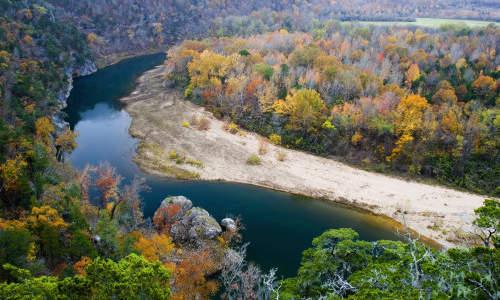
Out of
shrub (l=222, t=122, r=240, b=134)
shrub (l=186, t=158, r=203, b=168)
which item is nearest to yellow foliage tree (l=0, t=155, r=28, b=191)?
shrub (l=186, t=158, r=203, b=168)

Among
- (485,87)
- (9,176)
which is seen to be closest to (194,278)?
(9,176)

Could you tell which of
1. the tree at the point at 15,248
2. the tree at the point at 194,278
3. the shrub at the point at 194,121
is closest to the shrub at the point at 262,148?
the shrub at the point at 194,121

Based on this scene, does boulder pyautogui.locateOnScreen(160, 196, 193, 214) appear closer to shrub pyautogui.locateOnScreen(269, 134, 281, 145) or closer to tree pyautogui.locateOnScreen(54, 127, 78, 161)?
tree pyautogui.locateOnScreen(54, 127, 78, 161)

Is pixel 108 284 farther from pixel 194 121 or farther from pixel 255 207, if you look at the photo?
pixel 194 121

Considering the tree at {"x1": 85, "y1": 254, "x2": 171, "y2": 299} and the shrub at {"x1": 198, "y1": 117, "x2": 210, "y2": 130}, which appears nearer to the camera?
the tree at {"x1": 85, "y1": 254, "x2": 171, "y2": 299}

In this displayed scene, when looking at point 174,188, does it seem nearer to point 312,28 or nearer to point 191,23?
point 312,28

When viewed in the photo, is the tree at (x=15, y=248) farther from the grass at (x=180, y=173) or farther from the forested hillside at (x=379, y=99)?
the forested hillside at (x=379, y=99)
